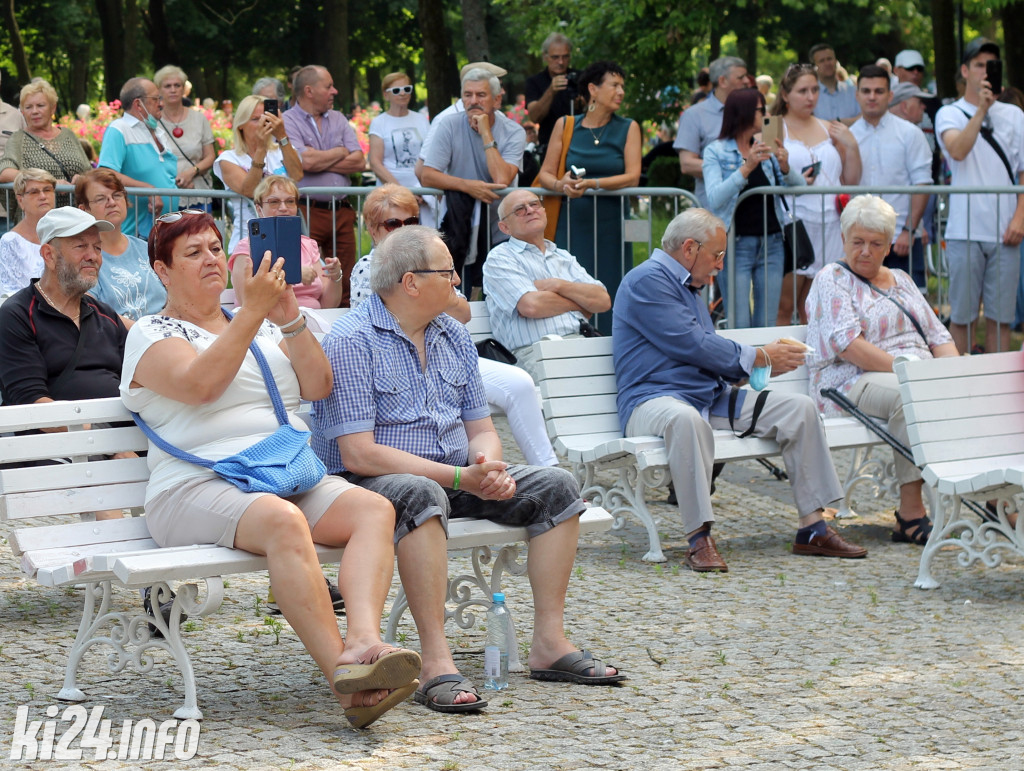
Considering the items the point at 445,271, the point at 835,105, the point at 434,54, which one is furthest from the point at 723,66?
the point at 434,54

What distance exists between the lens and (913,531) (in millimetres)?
7637

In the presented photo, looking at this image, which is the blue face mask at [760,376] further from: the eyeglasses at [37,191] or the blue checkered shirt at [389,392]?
the eyeglasses at [37,191]

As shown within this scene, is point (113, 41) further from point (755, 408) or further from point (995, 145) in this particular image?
point (755, 408)

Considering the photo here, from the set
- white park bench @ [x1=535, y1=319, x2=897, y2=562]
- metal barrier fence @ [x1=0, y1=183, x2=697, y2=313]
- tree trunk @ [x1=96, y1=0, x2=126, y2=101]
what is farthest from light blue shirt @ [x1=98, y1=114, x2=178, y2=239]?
tree trunk @ [x1=96, y1=0, x2=126, y2=101]

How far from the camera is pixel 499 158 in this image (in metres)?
10.0

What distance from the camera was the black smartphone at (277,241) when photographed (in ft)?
15.9

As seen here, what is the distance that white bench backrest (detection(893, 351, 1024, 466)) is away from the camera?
6.86 metres

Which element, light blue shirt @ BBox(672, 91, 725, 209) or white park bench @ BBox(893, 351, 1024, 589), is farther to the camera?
light blue shirt @ BBox(672, 91, 725, 209)

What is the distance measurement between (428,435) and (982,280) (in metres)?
6.57

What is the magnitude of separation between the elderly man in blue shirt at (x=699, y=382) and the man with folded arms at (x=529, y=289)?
0.92 meters

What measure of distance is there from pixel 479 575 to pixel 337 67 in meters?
26.9

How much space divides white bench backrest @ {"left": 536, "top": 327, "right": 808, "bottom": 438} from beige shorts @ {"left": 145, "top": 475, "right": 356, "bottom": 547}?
2666mm

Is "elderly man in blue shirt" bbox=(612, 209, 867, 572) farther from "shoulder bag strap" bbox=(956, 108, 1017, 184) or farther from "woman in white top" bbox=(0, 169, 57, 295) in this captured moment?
"shoulder bag strap" bbox=(956, 108, 1017, 184)

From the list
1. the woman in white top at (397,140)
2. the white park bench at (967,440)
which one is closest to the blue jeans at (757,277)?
the woman in white top at (397,140)
